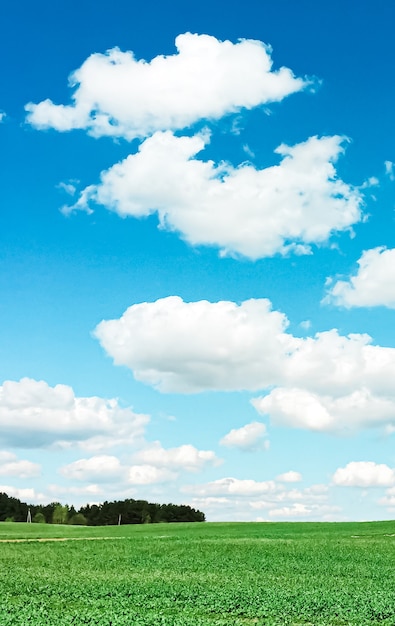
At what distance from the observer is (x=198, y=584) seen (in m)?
25.8

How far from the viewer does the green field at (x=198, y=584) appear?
19.3 meters

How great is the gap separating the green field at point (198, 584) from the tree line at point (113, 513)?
342 feet

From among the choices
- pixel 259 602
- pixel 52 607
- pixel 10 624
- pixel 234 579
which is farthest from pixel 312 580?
pixel 10 624

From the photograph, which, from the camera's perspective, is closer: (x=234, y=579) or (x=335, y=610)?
(x=335, y=610)

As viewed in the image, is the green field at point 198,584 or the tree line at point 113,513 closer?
the green field at point 198,584

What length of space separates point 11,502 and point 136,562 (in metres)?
121

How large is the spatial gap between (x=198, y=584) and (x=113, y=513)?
415 ft

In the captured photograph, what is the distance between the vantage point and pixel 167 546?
4197cm

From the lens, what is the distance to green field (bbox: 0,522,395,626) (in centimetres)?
1927

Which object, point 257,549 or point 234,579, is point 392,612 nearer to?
point 234,579

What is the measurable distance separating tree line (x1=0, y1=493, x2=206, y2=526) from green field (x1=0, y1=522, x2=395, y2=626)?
104089 millimetres

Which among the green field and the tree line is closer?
the green field

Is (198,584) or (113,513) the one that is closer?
(198,584)

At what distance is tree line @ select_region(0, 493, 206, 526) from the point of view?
475ft
